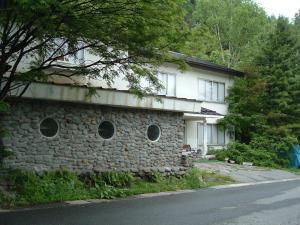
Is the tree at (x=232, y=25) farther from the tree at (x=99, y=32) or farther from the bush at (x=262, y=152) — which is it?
the tree at (x=99, y=32)

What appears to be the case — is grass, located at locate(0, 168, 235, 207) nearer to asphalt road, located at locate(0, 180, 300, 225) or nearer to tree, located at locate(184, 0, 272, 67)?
asphalt road, located at locate(0, 180, 300, 225)

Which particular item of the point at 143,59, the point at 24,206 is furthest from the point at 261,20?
the point at 24,206

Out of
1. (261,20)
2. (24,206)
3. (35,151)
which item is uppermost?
(261,20)

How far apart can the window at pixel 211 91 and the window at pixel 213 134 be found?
2.00 meters

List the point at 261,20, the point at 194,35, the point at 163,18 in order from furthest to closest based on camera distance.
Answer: the point at 261,20
the point at 194,35
the point at 163,18

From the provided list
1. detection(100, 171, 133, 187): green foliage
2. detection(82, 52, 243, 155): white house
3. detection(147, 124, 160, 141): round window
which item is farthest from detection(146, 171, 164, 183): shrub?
detection(82, 52, 243, 155): white house

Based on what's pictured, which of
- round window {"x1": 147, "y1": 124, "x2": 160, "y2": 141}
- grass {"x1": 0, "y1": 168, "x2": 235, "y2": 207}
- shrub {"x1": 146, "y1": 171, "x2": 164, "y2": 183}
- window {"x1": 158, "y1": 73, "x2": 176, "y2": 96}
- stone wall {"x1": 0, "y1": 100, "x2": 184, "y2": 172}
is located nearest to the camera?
grass {"x1": 0, "y1": 168, "x2": 235, "y2": 207}

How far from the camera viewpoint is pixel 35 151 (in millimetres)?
15703

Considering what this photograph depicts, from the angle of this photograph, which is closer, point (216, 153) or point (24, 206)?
point (24, 206)

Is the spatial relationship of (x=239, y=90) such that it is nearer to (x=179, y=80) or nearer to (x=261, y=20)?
(x=179, y=80)

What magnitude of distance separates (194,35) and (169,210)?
528 cm

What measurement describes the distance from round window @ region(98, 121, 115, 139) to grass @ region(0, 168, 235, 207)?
5.50 ft

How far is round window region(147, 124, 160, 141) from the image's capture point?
19.3 meters

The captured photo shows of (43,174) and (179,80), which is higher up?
(179,80)
